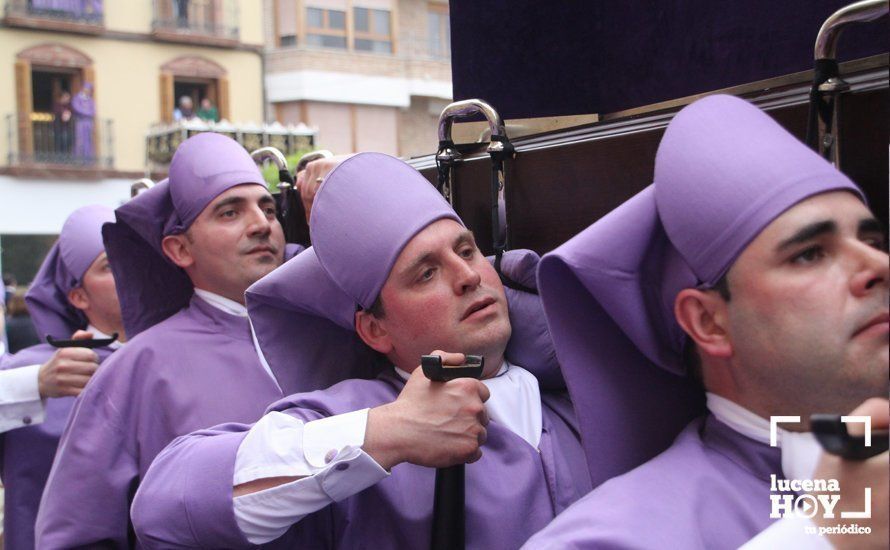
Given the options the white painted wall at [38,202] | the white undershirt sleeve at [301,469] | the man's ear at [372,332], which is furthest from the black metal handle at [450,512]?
Answer: the white painted wall at [38,202]

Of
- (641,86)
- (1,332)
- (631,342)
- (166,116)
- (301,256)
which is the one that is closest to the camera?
(631,342)

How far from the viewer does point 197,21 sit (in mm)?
22344

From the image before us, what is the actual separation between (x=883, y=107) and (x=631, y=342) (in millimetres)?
476

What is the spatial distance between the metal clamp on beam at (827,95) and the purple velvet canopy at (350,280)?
67 cm

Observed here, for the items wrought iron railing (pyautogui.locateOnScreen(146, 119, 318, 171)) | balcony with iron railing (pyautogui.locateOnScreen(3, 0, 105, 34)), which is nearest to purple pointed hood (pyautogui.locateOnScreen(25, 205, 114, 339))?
wrought iron railing (pyautogui.locateOnScreen(146, 119, 318, 171))

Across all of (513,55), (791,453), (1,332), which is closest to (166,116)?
(1,332)

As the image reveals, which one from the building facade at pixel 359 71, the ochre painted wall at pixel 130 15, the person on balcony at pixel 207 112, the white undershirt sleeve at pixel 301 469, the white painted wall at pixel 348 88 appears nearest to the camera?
the white undershirt sleeve at pixel 301 469

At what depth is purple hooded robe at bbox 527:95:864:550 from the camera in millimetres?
1482

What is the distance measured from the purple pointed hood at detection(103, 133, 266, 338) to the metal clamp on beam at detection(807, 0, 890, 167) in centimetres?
192

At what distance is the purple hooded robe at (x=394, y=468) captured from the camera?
2.00 meters

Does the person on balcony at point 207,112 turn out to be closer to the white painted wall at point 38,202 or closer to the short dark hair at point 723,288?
the white painted wall at point 38,202

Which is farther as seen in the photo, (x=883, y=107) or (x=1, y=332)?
(x=1, y=332)

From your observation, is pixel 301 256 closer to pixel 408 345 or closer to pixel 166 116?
pixel 408 345

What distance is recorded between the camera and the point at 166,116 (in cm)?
2150
